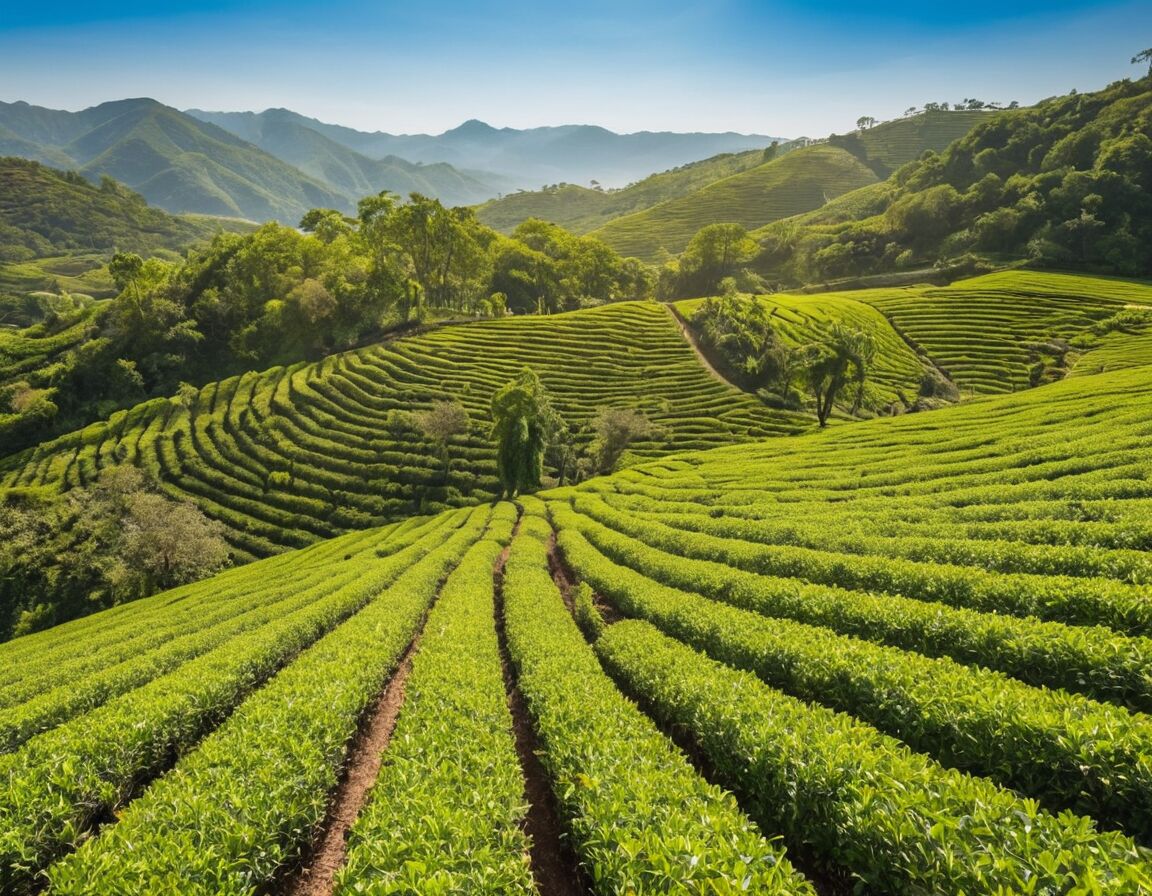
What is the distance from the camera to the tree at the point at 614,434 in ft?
248

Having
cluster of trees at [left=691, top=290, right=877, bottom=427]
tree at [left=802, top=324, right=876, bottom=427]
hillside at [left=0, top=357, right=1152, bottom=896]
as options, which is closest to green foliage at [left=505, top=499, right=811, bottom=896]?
hillside at [left=0, top=357, right=1152, bottom=896]

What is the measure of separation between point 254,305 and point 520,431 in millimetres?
82520

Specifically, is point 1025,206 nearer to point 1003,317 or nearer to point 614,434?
point 1003,317

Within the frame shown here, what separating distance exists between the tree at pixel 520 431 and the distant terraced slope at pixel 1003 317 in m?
71.5

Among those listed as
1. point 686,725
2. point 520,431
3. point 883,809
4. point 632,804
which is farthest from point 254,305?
point 883,809

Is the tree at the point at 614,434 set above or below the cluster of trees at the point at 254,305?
below

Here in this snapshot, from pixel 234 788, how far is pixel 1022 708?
1372cm

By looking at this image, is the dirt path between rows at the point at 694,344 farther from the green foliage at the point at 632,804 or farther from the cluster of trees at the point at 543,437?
the green foliage at the point at 632,804

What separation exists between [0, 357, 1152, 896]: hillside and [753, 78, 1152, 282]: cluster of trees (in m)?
134

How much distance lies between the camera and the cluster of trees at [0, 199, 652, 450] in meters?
95.7

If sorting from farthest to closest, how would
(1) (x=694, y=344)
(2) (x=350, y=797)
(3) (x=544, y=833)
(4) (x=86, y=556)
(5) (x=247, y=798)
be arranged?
(1) (x=694, y=344) < (4) (x=86, y=556) < (2) (x=350, y=797) < (3) (x=544, y=833) < (5) (x=247, y=798)

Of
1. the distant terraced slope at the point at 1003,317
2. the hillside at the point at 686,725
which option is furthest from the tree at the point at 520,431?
the distant terraced slope at the point at 1003,317

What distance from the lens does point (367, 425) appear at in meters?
79.4

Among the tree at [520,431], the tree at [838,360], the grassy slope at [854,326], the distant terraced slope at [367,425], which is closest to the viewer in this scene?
the tree at [520,431]
